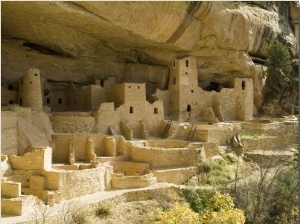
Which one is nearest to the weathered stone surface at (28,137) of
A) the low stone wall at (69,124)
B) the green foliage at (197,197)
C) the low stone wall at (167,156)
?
the low stone wall at (69,124)

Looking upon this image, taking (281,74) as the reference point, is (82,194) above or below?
below

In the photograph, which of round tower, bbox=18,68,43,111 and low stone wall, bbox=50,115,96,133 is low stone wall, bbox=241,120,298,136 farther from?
round tower, bbox=18,68,43,111

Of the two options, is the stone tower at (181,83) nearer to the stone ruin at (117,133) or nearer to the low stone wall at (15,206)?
the stone ruin at (117,133)

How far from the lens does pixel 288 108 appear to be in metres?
24.8

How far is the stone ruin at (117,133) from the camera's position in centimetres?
1367

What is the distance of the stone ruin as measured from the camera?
13672 mm

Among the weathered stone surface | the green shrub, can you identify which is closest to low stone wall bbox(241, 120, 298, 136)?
the weathered stone surface

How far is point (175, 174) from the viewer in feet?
52.0

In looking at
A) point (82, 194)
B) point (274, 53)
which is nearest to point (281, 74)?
point (274, 53)

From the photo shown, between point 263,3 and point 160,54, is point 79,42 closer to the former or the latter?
point 160,54

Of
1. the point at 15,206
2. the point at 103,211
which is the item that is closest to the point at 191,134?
the point at 103,211

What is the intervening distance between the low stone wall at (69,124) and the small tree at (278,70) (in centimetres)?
1129

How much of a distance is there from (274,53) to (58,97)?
1147 cm

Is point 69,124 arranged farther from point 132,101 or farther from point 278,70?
point 278,70
